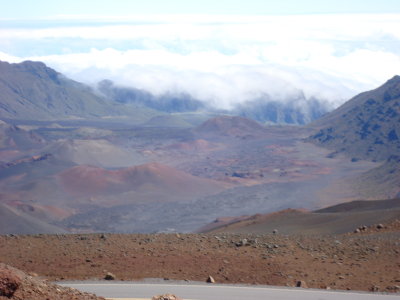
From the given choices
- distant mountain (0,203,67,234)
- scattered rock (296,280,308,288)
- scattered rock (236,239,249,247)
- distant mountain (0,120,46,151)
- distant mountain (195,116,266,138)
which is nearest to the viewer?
scattered rock (296,280,308,288)

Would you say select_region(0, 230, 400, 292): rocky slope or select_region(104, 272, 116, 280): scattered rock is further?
select_region(0, 230, 400, 292): rocky slope

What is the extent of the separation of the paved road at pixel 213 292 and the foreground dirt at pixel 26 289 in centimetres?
424

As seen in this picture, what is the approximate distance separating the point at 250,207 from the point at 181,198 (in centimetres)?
952

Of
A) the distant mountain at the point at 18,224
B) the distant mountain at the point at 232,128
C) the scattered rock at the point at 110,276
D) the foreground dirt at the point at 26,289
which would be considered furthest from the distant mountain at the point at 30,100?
the foreground dirt at the point at 26,289

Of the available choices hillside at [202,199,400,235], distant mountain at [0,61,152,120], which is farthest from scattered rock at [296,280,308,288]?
distant mountain at [0,61,152,120]

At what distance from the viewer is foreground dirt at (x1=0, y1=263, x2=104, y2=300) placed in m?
10.1

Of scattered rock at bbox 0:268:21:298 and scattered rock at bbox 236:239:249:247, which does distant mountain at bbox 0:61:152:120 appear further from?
scattered rock at bbox 0:268:21:298

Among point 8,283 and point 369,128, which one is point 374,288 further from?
point 369,128

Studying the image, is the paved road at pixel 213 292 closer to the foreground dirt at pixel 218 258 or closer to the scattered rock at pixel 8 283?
the foreground dirt at pixel 218 258

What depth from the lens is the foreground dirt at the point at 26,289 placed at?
1010cm

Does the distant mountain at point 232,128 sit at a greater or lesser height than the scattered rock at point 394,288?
greater

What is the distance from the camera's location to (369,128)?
11500cm

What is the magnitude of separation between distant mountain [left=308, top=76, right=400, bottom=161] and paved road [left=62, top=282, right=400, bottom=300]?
9010 centimetres

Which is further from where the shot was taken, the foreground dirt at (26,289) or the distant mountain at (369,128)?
the distant mountain at (369,128)
